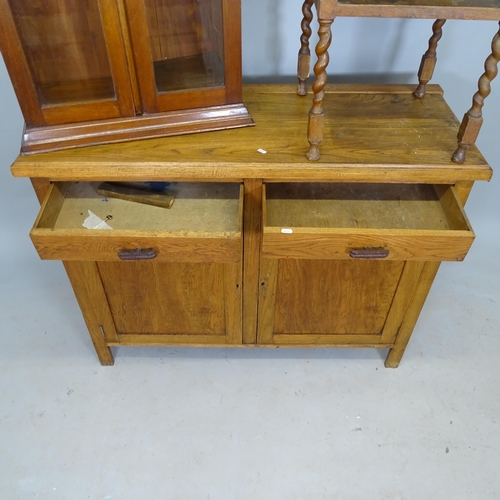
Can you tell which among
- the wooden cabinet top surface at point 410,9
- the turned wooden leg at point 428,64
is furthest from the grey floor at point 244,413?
the wooden cabinet top surface at point 410,9

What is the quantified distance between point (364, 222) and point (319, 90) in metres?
0.39

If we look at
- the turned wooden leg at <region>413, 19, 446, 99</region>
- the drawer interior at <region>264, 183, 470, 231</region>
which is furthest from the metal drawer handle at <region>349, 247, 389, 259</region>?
the turned wooden leg at <region>413, 19, 446, 99</region>

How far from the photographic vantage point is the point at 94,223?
1.31m

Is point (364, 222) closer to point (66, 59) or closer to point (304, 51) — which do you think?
point (304, 51)

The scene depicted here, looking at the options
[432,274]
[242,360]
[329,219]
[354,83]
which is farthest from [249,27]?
[242,360]

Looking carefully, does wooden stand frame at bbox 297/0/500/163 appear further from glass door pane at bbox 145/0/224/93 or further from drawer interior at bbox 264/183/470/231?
glass door pane at bbox 145/0/224/93

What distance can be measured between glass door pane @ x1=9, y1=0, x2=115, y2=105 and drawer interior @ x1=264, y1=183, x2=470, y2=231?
529mm

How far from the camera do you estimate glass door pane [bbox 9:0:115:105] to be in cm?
112

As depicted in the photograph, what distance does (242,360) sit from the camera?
1.75m

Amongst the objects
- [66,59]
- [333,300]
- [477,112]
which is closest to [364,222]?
[333,300]

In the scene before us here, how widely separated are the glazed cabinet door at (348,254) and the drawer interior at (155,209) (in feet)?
0.39

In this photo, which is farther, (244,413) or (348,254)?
(244,413)

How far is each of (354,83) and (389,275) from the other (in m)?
0.65

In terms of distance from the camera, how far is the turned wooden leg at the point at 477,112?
3.61ft
